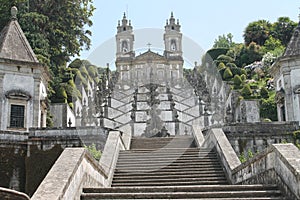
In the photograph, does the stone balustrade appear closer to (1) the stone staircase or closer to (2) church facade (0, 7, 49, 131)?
(1) the stone staircase

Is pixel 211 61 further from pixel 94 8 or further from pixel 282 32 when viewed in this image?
pixel 94 8

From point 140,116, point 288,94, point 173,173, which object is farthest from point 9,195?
point 140,116

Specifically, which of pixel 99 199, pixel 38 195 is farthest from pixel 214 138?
pixel 38 195

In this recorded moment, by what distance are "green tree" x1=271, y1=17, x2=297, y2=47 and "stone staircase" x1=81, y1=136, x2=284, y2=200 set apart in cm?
4902

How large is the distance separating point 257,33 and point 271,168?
186 feet

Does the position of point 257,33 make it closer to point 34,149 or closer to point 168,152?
point 34,149

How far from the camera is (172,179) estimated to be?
1072 centimetres

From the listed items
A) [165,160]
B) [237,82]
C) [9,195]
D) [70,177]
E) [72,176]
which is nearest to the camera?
[9,195]

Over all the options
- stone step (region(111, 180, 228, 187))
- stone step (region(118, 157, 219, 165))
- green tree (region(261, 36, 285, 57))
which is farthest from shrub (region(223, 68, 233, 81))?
stone step (region(111, 180, 228, 187))

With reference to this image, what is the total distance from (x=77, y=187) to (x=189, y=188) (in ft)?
7.44

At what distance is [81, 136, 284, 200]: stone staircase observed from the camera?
26.9 feet

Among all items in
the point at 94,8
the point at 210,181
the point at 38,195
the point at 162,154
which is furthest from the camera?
the point at 94,8

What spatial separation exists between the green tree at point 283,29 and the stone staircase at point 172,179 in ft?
161

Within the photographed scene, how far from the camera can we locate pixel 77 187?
7.82 metres
